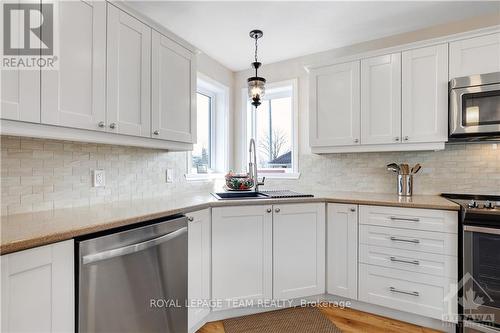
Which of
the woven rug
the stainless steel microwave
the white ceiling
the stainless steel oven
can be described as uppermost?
the white ceiling

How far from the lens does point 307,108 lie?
3.09 m

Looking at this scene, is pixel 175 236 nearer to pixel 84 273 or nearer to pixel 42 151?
pixel 84 273

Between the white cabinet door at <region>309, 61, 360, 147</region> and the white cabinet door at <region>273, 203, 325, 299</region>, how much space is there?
0.72 metres

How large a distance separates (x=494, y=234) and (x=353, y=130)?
4.15ft

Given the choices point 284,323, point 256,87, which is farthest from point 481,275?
point 256,87

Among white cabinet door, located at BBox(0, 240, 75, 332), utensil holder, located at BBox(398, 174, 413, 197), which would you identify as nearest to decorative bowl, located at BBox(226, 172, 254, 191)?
utensil holder, located at BBox(398, 174, 413, 197)

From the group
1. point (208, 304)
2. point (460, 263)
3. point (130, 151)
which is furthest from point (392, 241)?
point (130, 151)

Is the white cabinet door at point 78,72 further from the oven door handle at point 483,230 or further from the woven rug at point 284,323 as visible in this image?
the oven door handle at point 483,230

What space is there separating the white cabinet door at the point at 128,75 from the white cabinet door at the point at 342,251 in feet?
5.35

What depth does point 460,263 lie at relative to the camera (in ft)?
6.10

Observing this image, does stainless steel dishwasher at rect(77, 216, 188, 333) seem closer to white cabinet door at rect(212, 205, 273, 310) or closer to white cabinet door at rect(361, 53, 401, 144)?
white cabinet door at rect(212, 205, 273, 310)

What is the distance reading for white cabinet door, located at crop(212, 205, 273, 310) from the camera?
2.03 meters

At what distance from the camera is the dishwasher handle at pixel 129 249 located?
120 centimetres

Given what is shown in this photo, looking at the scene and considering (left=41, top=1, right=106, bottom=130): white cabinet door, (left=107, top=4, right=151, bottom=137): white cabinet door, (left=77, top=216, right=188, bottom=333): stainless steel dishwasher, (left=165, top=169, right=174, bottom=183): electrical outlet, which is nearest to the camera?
(left=77, top=216, right=188, bottom=333): stainless steel dishwasher
